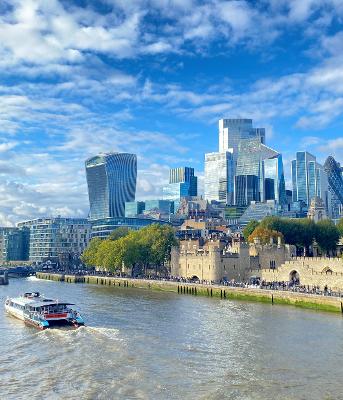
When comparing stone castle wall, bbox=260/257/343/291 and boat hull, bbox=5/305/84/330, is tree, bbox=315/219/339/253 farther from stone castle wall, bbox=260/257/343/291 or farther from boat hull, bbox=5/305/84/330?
boat hull, bbox=5/305/84/330

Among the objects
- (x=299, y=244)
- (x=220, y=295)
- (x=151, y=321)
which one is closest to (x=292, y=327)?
(x=151, y=321)

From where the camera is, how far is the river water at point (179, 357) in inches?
1296

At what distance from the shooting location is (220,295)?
284 ft

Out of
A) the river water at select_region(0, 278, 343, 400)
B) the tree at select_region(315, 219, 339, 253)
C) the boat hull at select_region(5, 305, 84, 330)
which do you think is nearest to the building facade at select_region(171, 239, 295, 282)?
the tree at select_region(315, 219, 339, 253)

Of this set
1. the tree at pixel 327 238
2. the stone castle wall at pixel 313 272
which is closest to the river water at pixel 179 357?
the stone castle wall at pixel 313 272

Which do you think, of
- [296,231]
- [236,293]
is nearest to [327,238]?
[296,231]

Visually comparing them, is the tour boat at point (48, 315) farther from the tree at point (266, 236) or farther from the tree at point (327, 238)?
the tree at point (327, 238)

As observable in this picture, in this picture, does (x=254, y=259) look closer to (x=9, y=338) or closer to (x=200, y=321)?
(x=200, y=321)

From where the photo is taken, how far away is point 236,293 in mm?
83500

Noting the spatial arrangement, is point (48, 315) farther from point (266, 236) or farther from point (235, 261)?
point (266, 236)

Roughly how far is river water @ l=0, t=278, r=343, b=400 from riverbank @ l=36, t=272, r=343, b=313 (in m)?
3.08

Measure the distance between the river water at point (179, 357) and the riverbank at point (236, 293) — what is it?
308 centimetres

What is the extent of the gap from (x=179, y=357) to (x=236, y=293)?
143ft

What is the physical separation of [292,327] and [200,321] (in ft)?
31.3
